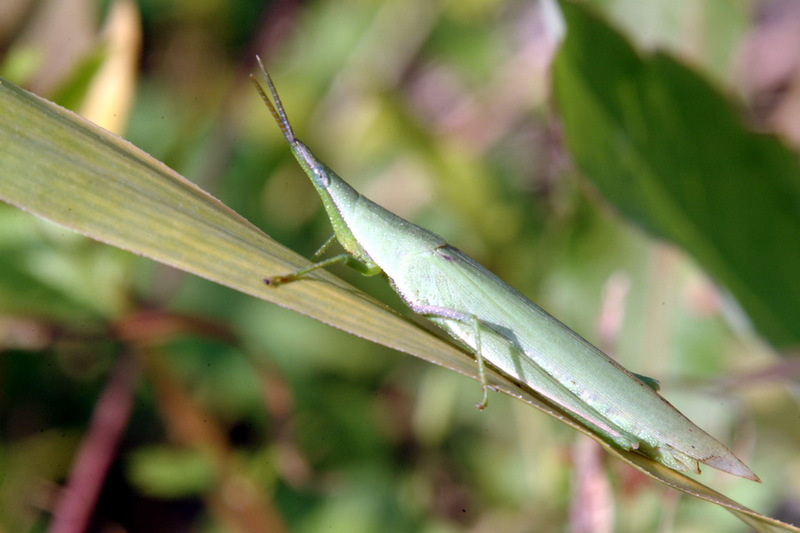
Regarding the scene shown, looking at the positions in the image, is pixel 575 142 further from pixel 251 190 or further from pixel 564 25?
pixel 251 190

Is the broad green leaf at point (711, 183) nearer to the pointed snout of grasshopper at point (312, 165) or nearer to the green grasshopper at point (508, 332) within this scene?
the green grasshopper at point (508, 332)

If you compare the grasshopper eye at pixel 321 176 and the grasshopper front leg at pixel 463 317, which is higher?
the grasshopper eye at pixel 321 176

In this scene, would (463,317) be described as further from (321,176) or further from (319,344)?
Result: (319,344)

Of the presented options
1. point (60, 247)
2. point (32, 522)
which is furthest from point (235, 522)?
point (60, 247)

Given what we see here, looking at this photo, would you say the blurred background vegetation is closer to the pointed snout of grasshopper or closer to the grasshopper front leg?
the grasshopper front leg

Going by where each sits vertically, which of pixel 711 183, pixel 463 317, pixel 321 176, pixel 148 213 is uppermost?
pixel 711 183

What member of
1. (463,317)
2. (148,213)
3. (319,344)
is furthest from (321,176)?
(319,344)

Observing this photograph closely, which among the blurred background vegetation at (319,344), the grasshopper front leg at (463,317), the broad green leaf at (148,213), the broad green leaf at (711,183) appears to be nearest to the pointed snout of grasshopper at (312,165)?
the grasshopper front leg at (463,317)
